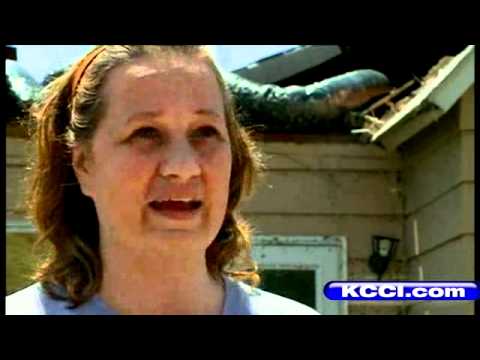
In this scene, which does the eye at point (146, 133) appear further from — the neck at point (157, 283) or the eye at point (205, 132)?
the neck at point (157, 283)

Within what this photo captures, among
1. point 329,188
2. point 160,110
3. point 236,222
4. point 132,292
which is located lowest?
point 132,292

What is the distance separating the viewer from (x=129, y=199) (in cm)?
153

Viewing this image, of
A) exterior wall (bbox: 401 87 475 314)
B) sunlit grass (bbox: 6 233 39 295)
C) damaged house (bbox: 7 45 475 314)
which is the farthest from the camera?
damaged house (bbox: 7 45 475 314)

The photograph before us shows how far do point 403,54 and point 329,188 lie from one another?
1.82ft

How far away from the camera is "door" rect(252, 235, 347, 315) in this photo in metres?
3.47

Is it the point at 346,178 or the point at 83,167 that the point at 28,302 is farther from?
the point at 346,178

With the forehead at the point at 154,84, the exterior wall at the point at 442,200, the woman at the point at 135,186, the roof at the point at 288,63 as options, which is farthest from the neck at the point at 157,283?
the roof at the point at 288,63

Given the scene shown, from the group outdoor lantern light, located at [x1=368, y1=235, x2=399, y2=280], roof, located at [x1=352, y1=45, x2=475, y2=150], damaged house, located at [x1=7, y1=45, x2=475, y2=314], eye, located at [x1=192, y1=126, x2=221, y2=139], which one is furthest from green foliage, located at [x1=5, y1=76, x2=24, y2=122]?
eye, located at [x1=192, y1=126, x2=221, y2=139]

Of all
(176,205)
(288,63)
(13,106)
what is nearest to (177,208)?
(176,205)

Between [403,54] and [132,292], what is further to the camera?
[403,54]

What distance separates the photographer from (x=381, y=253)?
3494 millimetres

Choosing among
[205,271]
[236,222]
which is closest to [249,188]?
[236,222]

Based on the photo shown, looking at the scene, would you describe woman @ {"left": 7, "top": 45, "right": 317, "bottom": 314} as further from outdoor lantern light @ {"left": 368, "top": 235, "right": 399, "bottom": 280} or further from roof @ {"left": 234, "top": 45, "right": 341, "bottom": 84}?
roof @ {"left": 234, "top": 45, "right": 341, "bottom": 84}
